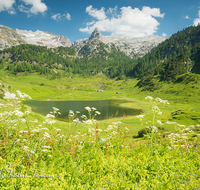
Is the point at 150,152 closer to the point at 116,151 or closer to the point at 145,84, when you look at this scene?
the point at 116,151

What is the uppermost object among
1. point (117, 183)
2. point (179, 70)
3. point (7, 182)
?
point (179, 70)

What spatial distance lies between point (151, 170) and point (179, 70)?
651ft

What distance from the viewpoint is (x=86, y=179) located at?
427 cm

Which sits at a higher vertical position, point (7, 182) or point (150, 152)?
point (7, 182)

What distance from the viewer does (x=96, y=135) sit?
7180mm

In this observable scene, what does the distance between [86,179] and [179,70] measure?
20038 cm

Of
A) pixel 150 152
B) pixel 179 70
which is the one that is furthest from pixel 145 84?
pixel 150 152

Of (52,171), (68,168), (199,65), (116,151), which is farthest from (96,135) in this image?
(199,65)

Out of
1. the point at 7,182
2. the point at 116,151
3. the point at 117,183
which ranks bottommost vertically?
the point at 116,151

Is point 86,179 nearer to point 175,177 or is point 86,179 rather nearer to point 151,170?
point 151,170

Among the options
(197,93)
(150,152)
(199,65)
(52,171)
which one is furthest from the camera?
(199,65)

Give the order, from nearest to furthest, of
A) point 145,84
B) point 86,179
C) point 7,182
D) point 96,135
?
point 7,182, point 86,179, point 96,135, point 145,84

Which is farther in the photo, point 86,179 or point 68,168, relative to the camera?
point 68,168

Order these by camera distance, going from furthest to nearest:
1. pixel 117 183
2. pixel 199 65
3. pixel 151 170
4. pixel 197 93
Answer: pixel 199 65 → pixel 197 93 → pixel 151 170 → pixel 117 183
